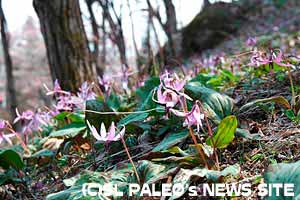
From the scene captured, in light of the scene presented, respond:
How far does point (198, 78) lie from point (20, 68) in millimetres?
19764

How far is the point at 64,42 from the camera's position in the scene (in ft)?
10.0

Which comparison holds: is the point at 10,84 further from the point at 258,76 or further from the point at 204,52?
the point at 258,76

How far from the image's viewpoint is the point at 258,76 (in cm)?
229

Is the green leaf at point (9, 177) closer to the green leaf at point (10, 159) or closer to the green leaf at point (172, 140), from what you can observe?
the green leaf at point (10, 159)

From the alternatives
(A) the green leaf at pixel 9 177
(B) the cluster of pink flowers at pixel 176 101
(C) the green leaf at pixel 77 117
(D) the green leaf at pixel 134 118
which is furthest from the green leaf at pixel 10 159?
(B) the cluster of pink flowers at pixel 176 101

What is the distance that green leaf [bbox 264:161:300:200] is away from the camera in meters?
0.99

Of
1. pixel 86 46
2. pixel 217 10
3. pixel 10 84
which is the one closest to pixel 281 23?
pixel 217 10

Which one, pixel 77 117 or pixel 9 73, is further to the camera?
pixel 9 73

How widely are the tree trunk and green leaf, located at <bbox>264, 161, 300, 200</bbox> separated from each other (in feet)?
7.10

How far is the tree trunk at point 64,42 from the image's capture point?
3039 mm

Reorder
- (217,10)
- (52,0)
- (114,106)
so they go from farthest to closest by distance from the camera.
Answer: (217,10)
(52,0)
(114,106)

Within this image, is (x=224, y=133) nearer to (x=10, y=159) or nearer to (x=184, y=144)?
(x=184, y=144)

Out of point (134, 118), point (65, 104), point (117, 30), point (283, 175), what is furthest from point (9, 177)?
point (117, 30)

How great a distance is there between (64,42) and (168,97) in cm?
201
